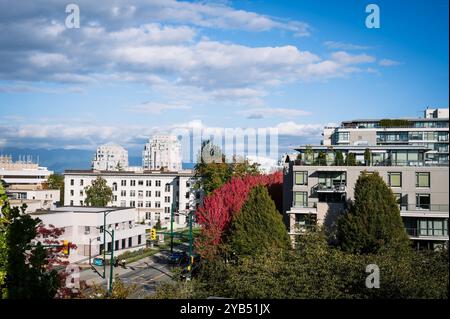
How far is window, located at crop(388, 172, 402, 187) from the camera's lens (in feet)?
117

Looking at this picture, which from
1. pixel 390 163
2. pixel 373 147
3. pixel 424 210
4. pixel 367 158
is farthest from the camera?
pixel 373 147

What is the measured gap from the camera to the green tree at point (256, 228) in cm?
3550

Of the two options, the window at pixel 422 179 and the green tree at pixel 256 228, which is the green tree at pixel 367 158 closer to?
the window at pixel 422 179

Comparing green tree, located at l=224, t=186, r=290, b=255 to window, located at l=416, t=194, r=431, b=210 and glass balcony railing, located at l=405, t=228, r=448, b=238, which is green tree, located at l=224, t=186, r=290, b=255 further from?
window, located at l=416, t=194, r=431, b=210

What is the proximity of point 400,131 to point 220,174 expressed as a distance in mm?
28437

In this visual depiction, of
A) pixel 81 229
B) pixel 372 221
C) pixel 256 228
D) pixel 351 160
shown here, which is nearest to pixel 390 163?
pixel 351 160

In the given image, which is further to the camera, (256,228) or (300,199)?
(300,199)

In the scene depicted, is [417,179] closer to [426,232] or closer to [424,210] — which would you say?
[424,210]

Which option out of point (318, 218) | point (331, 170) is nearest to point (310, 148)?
point (331, 170)

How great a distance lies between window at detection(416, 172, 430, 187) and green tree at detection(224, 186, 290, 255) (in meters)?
10.4

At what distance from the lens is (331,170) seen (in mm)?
38656

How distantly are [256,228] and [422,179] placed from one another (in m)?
12.4

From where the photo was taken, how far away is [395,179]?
117 feet
